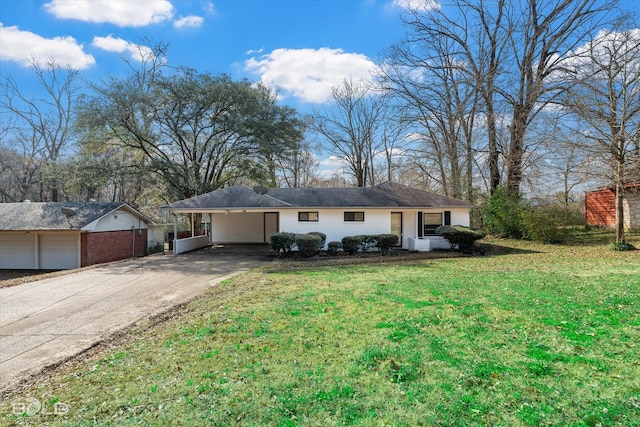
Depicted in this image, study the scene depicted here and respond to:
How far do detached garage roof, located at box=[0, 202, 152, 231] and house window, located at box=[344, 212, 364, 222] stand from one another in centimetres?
1224

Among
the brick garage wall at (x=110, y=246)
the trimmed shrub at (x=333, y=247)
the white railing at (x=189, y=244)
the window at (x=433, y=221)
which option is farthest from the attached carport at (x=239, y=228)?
the window at (x=433, y=221)

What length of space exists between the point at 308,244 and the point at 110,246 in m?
11.2

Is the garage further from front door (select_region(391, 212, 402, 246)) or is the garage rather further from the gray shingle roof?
front door (select_region(391, 212, 402, 246))

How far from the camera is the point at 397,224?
16641mm

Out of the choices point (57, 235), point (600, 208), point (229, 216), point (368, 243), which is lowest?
point (368, 243)

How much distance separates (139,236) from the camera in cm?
1973

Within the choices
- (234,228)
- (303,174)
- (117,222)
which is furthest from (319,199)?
(303,174)

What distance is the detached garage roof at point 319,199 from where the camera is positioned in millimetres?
15516

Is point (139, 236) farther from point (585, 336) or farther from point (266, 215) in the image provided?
point (585, 336)

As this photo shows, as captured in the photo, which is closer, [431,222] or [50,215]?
[50,215]

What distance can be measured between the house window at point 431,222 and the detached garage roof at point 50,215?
53.3ft

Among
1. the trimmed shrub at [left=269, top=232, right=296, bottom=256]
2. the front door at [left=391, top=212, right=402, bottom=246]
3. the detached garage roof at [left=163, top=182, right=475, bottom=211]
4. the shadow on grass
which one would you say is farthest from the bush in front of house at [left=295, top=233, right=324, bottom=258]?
the shadow on grass

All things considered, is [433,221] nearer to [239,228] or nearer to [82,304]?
[239,228]

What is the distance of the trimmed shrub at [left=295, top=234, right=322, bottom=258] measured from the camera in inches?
536
